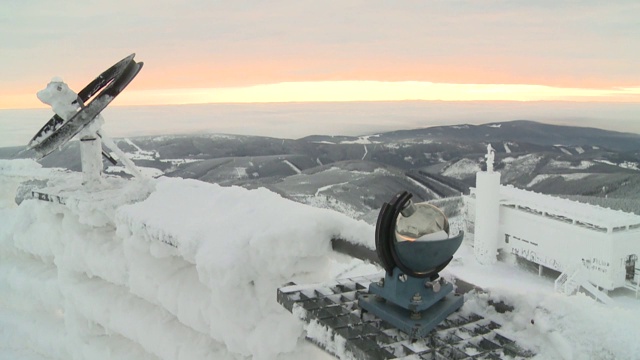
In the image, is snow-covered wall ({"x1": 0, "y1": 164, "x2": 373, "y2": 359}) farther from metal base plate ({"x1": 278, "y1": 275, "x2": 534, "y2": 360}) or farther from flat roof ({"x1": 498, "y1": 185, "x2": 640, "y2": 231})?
flat roof ({"x1": 498, "y1": 185, "x2": 640, "y2": 231})

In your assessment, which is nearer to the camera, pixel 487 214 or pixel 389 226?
pixel 389 226

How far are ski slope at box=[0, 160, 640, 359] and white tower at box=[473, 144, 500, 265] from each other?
16.6 meters

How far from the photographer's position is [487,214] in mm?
19484

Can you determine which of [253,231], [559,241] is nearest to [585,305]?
[253,231]

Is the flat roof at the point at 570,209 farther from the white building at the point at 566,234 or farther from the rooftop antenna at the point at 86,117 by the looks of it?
the rooftop antenna at the point at 86,117

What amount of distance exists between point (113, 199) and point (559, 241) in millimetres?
16165

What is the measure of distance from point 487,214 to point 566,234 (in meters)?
3.31

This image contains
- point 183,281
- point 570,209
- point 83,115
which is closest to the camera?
point 183,281

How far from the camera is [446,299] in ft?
7.00

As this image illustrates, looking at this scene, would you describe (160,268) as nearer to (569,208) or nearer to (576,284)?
(576,284)

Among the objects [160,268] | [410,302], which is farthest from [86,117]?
[410,302]

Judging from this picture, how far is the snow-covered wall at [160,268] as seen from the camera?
284 centimetres

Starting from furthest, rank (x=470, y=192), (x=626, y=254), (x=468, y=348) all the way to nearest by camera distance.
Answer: (x=470, y=192)
(x=626, y=254)
(x=468, y=348)

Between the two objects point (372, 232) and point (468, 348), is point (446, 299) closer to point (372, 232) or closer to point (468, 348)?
point (468, 348)
